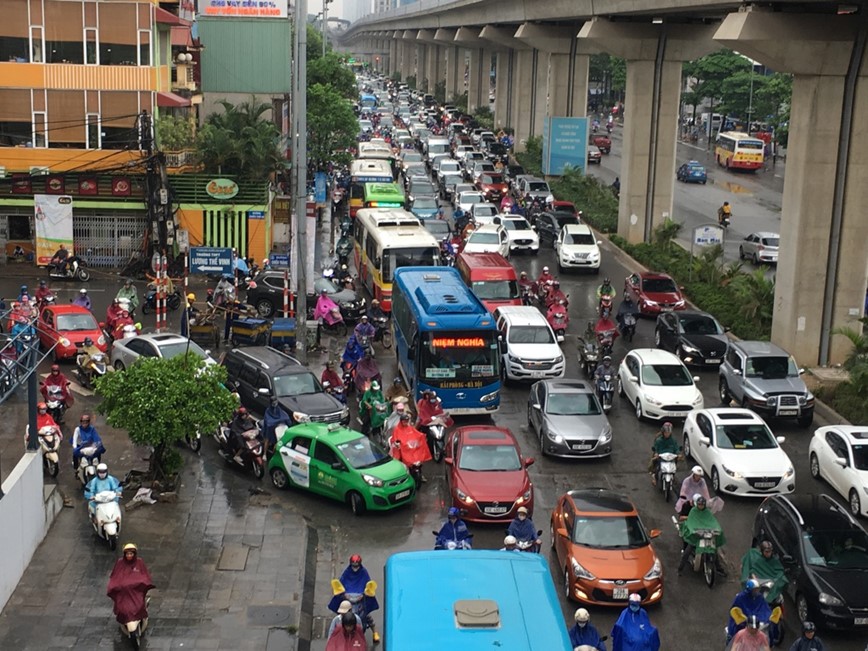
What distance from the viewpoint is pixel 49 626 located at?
14.5 metres

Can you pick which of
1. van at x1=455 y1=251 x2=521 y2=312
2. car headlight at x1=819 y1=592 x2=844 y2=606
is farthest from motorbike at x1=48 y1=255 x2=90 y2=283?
car headlight at x1=819 y1=592 x2=844 y2=606

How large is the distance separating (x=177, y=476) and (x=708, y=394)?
530 inches

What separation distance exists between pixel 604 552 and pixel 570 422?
275 inches

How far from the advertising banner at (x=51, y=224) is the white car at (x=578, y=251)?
56.7ft

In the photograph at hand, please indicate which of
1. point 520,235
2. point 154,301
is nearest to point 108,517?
point 154,301

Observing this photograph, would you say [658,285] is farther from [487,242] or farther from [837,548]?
[837,548]

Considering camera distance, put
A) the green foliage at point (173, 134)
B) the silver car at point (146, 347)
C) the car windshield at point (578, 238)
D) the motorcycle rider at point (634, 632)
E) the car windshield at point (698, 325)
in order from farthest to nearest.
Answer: the car windshield at point (578, 238)
the green foliage at point (173, 134)
the car windshield at point (698, 325)
the silver car at point (146, 347)
the motorcycle rider at point (634, 632)

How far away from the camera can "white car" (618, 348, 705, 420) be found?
1001 inches

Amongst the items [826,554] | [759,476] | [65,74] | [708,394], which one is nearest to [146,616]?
[826,554]

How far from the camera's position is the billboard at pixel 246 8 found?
192 feet

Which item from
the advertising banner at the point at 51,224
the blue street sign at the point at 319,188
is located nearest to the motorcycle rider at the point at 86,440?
the advertising banner at the point at 51,224

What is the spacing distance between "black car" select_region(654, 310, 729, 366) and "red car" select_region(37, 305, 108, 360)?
567 inches

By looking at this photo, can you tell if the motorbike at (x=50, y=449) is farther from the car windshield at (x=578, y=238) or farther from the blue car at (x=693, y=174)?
the blue car at (x=693, y=174)

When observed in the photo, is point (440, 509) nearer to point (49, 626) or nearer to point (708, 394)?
point (49, 626)
